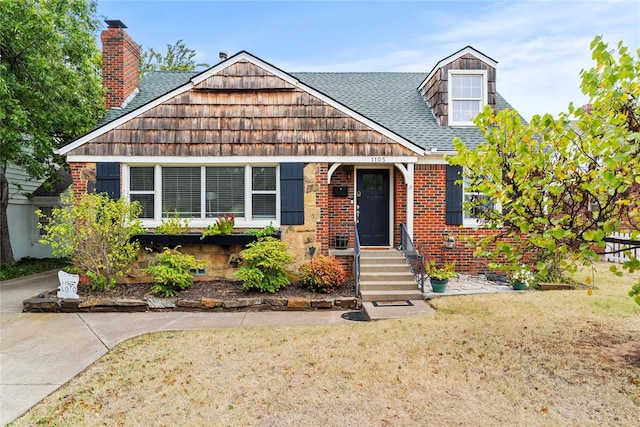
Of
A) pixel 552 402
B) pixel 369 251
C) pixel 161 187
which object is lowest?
pixel 552 402

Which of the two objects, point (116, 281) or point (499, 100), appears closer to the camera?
point (116, 281)

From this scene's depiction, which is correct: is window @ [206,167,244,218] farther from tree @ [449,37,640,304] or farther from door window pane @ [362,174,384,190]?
tree @ [449,37,640,304]

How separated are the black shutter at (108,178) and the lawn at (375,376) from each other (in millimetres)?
4599

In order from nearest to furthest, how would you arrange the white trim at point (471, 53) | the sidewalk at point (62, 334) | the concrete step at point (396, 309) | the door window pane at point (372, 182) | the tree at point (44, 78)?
the sidewalk at point (62, 334) → the concrete step at point (396, 309) → the tree at point (44, 78) → the door window pane at point (372, 182) → the white trim at point (471, 53)

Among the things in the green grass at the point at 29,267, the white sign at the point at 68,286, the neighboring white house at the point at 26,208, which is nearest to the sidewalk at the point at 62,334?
the white sign at the point at 68,286

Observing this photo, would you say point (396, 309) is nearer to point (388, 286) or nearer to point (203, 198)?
point (388, 286)

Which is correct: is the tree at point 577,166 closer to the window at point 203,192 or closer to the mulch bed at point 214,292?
the mulch bed at point 214,292

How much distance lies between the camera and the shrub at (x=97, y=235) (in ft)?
25.8

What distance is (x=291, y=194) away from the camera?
9055 millimetres

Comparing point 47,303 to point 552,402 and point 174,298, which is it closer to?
point 174,298

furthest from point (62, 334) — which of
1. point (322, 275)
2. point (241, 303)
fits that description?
point (322, 275)

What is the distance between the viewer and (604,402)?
3.74m

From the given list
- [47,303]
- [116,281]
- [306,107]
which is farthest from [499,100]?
[47,303]

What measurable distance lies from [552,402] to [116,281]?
8727mm
